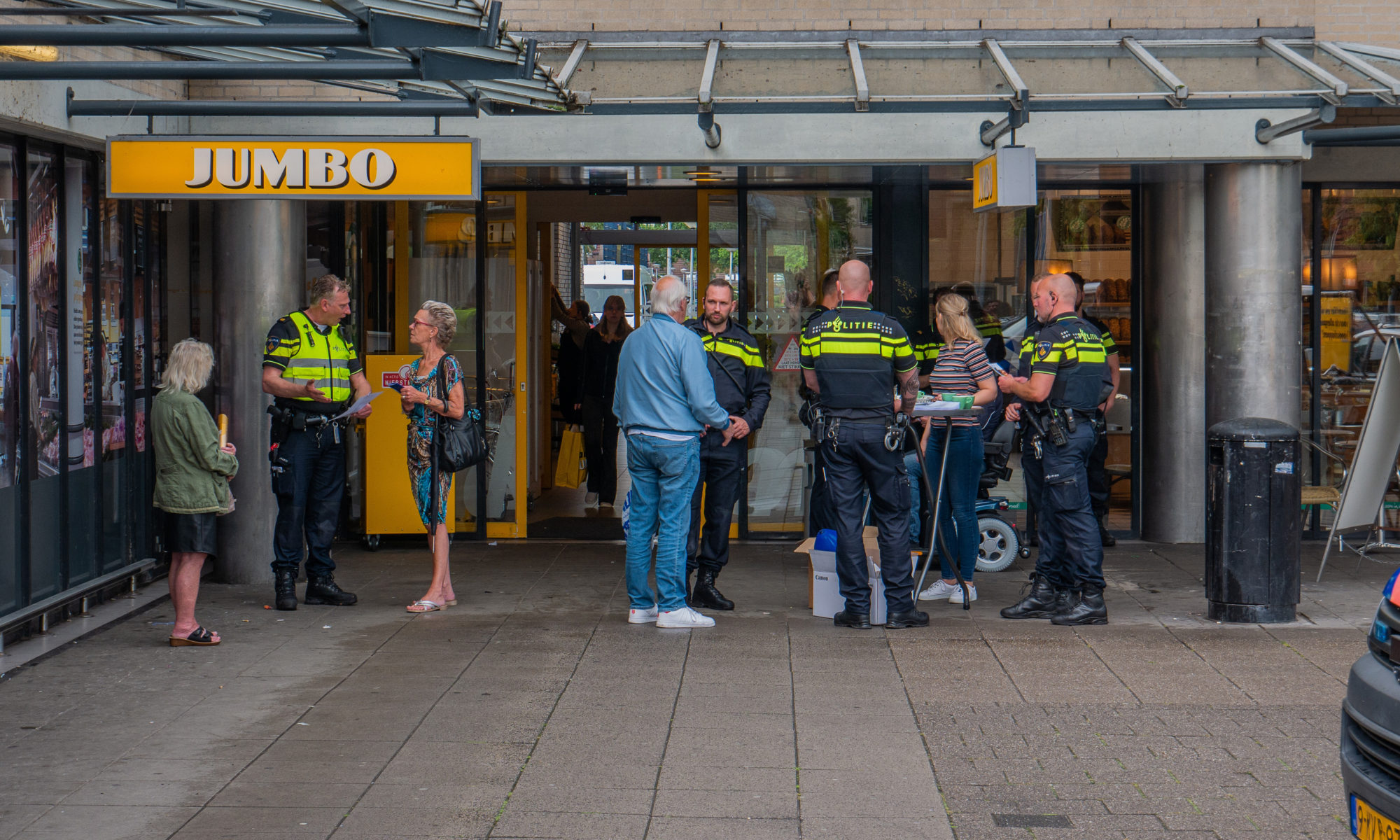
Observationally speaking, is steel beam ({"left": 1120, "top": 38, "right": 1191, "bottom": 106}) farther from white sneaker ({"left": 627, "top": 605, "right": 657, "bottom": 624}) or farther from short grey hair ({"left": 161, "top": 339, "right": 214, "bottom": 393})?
short grey hair ({"left": 161, "top": 339, "right": 214, "bottom": 393})

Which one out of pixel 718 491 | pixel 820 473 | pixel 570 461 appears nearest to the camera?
pixel 718 491

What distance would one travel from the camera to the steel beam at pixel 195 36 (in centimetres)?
475

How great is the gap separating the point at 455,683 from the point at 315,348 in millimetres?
2540

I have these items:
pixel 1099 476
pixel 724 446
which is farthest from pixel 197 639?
pixel 1099 476

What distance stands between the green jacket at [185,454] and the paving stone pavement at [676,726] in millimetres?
784

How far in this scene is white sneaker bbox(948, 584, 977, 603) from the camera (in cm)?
833

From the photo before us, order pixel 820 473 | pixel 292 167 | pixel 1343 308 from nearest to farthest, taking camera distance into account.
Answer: pixel 292 167 < pixel 820 473 < pixel 1343 308

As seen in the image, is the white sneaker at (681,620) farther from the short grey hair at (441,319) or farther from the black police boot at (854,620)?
the short grey hair at (441,319)

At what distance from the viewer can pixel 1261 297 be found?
9.02 meters

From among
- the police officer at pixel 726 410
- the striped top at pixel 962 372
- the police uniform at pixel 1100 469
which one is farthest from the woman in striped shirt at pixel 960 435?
the police uniform at pixel 1100 469

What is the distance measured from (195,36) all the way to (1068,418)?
4.83m

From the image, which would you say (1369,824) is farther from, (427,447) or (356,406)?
(356,406)

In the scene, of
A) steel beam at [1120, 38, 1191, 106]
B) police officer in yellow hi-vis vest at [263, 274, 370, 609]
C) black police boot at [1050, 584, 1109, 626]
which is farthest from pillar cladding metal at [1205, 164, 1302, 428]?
police officer in yellow hi-vis vest at [263, 274, 370, 609]

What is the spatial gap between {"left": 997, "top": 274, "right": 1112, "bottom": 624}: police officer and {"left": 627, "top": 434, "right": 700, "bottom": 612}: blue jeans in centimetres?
182
